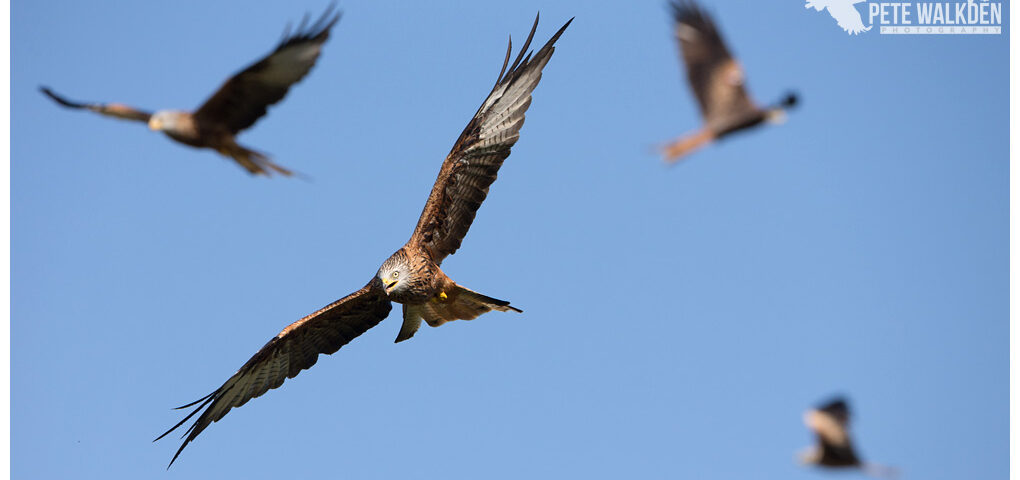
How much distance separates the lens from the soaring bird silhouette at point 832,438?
5.70 meters

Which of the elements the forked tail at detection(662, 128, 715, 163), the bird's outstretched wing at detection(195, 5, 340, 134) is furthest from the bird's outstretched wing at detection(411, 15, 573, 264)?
the forked tail at detection(662, 128, 715, 163)

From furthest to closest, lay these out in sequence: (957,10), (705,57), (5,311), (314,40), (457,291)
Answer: (957,10) → (457,291) → (5,311) → (314,40) → (705,57)

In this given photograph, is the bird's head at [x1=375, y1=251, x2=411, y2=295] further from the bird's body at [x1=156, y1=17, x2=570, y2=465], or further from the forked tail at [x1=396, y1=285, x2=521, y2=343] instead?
Result: the forked tail at [x1=396, y1=285, x2=521, y2=343]

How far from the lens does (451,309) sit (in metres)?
9.70

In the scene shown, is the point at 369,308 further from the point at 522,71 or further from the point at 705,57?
the point at 705,57

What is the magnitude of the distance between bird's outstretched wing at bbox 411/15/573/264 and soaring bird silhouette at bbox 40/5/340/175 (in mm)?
3079

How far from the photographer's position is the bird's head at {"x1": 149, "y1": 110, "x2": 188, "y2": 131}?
5852 mm

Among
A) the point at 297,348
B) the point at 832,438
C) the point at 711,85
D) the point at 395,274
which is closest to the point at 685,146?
the point at 711,85

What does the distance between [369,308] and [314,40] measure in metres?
3.80

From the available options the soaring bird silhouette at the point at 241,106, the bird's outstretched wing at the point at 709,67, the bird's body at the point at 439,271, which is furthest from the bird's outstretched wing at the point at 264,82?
the bird's body at the point at 439,271

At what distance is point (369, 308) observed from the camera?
9883 mm

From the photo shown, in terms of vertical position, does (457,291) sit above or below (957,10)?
below

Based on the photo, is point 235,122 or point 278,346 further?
point 278,346

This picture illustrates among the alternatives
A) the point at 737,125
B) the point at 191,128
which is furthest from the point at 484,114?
the point at 737,125
